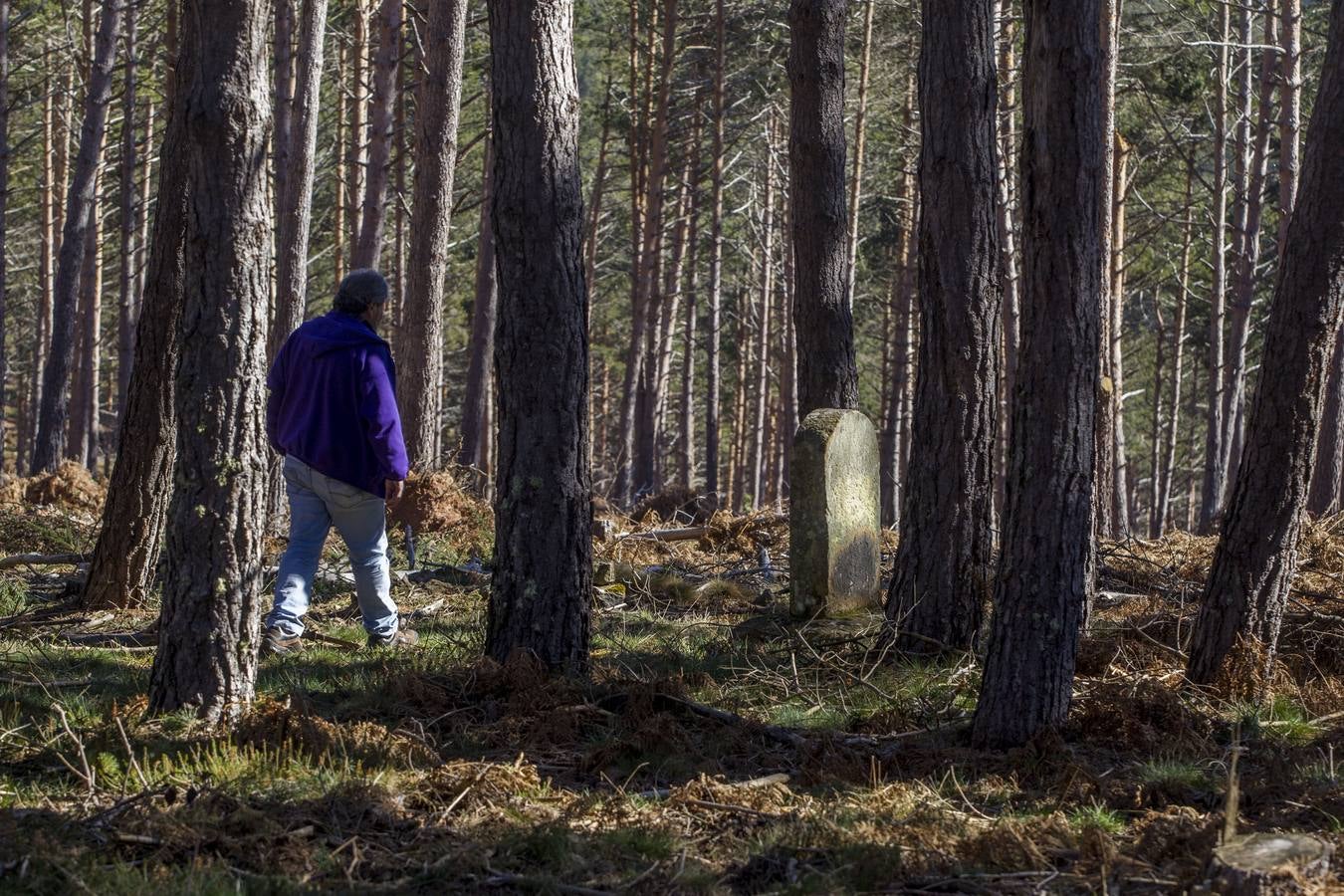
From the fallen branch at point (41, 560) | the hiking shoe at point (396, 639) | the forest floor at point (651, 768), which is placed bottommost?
the forest floor at point (651, 768)

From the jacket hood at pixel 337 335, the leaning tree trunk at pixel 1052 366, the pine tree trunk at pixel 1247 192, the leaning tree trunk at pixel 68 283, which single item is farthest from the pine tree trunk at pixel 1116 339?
the leaning tree trunk at pixel 68 283

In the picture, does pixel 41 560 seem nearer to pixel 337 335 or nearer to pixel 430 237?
pixel 337 335

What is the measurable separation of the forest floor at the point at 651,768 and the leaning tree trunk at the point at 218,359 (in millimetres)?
357

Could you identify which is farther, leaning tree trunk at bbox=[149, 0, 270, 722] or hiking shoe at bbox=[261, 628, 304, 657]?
hiking shoe at bbox=[261, 628, 304, 657]

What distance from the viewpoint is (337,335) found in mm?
7195

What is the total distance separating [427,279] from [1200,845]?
10700 mm

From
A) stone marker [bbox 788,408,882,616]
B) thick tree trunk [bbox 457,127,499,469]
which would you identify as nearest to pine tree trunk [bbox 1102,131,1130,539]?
stone marker [bbox 788,408,882,616]

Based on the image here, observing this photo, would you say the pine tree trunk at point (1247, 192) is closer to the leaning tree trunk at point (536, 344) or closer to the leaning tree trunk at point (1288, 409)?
the leaning tree trunk at point (1288, 409)

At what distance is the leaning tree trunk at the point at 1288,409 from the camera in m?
6.61

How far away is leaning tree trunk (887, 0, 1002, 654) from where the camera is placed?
769cm

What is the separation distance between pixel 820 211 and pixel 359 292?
3.88 meters

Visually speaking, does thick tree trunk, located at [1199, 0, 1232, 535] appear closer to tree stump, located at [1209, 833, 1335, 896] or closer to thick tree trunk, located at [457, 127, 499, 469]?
thick tree trunk, located at [457, 127, 499, 469]

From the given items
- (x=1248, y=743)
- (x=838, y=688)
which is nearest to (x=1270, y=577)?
(x=1248, y=743)

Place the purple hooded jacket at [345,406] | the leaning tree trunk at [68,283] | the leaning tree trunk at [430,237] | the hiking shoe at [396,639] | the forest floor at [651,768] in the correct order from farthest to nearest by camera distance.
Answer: the leaning tree trunk at [68,283] → the leaning tree trunk at [430,237] → the hiking shoe at [396,639] → the purple hooded jacket at [345,406] → the forest floor at [651,768]
